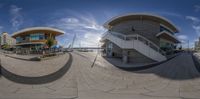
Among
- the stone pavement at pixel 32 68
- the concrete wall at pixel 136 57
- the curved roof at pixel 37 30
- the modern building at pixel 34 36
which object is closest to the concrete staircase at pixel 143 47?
the concrete wall at pixel 136 57

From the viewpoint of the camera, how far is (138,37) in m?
14.7

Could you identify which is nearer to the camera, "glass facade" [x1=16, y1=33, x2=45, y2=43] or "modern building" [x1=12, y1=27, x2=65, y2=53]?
"modern building" [x1=12, y1=27, x2=65, y2=53]

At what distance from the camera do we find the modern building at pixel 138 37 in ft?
43.0

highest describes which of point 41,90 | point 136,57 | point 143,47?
point 143,47

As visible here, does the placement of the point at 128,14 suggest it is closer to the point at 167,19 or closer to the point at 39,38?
the point at 167,19

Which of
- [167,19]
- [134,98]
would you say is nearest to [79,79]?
[134,98]

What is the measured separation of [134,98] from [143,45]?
912cm

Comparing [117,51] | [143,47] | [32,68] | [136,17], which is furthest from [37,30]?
[143,47]

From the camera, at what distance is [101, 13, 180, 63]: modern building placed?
13117 mm

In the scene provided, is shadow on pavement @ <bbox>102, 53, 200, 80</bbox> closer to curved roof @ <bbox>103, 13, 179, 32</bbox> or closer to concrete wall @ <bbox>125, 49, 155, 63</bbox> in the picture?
concrete wall @ <bbox>125, 49, 155, 63</bbox>

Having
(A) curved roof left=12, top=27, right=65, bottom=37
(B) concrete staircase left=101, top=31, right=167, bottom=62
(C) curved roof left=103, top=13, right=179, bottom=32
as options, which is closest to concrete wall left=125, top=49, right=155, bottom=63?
(B) concrete staircase left=101, top=31, right=167, bottom=62

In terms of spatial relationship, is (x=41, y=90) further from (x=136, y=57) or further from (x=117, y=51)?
(x=117, y=51)

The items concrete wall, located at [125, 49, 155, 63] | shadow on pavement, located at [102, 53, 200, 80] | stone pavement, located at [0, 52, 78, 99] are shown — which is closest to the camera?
stone pavement, located at [0, 52, 78, 99]

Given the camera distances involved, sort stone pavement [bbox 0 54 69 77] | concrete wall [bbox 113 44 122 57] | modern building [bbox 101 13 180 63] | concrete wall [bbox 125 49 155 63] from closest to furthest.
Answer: stone pavement [bbox 0 54 69 77]
modern building [bbox 101 13 180 63]
concrete wall [bbox 125 49 155 63]
concrete wall [bbox 113 44 122 57]
